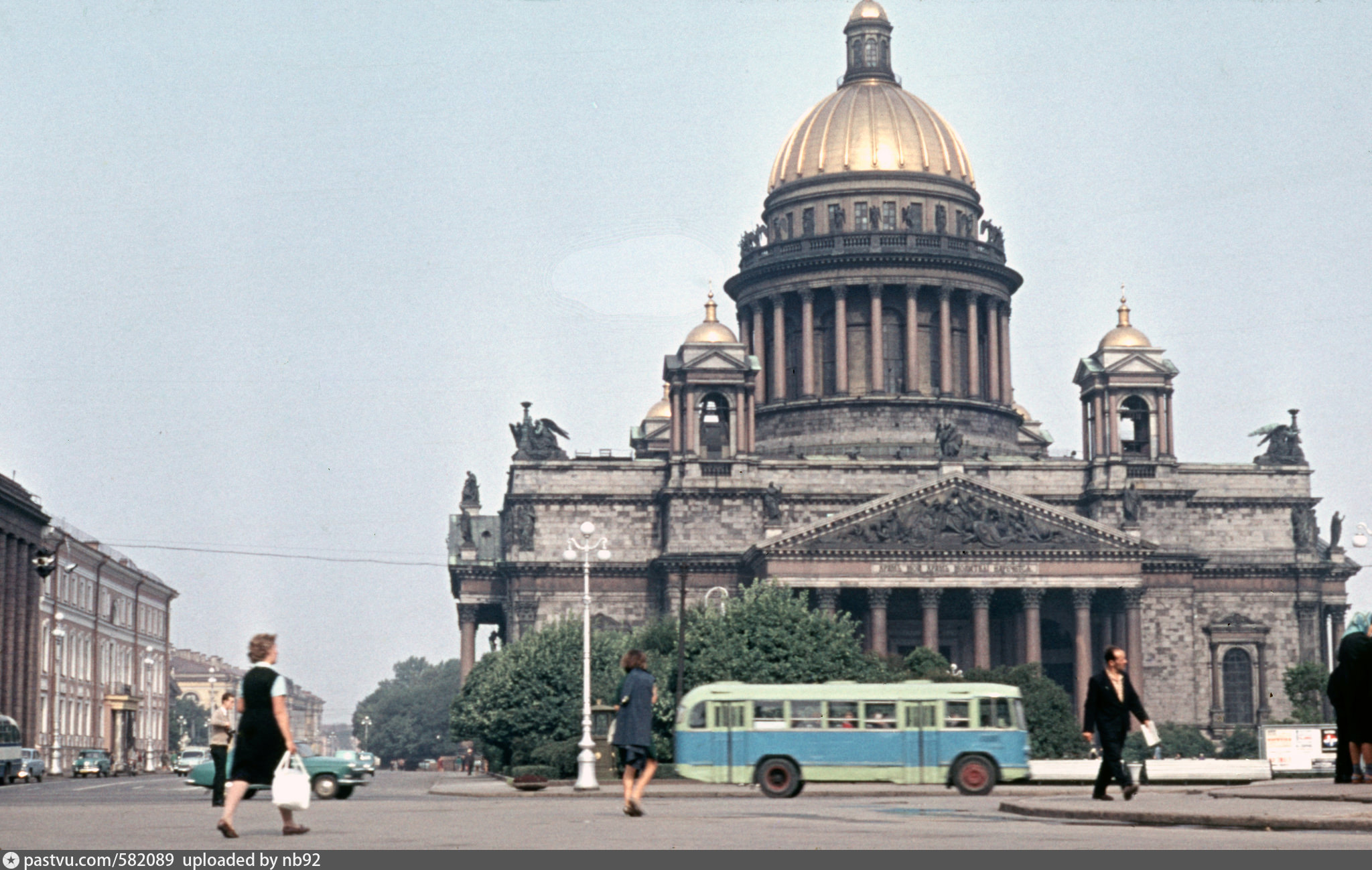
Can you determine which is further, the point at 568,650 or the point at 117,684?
the point at 117,684

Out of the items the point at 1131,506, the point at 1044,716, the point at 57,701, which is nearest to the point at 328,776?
the point at 1044,716

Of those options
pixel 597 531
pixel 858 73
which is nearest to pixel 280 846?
pixel 597 531

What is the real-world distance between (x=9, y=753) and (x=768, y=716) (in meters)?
37.5

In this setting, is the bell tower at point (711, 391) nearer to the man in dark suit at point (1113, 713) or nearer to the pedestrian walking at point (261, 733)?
the man in dark suit at point (1113, 713)

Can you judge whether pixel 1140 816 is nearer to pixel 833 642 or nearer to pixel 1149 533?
pixel 833 642

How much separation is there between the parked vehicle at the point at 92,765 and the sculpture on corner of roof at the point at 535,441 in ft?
77.9

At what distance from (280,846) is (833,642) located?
5493cm

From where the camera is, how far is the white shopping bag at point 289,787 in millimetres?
19516

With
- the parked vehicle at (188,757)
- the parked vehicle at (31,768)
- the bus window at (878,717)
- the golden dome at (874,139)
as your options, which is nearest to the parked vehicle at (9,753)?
the parked vehicle at (31,768)

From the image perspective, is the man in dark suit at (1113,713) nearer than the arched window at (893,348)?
Yes

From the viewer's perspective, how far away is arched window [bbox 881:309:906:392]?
364 feet

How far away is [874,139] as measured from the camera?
371ft

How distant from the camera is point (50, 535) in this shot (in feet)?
347

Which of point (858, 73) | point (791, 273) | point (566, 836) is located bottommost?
point (566, 836)
